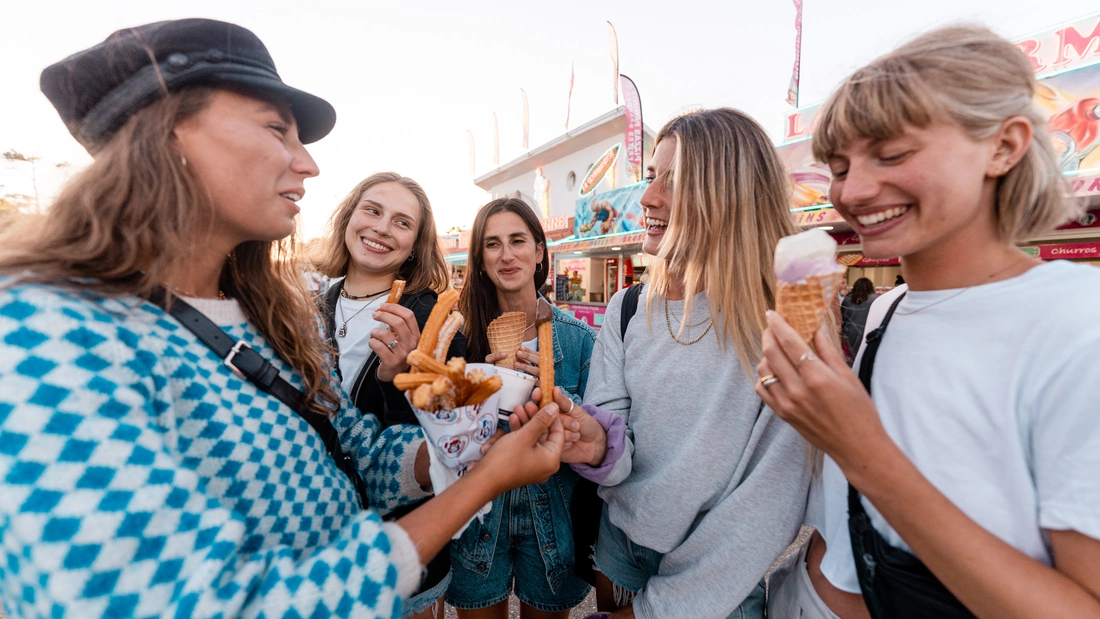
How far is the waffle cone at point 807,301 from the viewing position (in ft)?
3.87

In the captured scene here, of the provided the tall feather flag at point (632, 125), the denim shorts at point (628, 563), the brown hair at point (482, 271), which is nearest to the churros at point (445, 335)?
the denim shorts at point (628, 563)

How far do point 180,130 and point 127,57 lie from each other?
0.19 meters

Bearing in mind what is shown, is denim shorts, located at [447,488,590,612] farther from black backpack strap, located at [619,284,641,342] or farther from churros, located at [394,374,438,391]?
churros, located at [394,374,438,391]

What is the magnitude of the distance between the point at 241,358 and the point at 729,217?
1.66m

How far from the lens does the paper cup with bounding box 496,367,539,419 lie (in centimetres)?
145

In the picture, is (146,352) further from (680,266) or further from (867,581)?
(867,581)

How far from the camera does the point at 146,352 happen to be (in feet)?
3.07

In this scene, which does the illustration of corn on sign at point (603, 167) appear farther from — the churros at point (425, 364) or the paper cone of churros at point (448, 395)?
the churros at point (425, 364)

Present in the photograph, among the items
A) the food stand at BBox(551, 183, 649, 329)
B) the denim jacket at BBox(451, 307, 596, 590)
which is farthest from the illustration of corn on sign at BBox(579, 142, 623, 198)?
the denim jacket at BBox(451, 307, 596, 590)

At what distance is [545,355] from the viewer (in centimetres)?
144

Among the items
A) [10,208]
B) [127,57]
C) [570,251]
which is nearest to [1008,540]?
[127,57]

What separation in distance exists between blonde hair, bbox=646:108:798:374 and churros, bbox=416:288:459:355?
0.90 m

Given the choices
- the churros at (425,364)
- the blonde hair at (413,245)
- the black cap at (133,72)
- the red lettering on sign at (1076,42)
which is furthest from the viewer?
the red lettering on sign at (1076,42)

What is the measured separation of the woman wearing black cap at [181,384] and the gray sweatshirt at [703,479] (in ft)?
1.46
